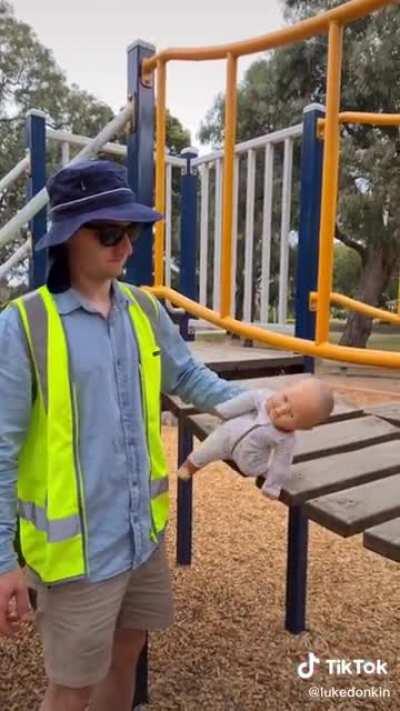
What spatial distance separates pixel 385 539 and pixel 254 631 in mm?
1524

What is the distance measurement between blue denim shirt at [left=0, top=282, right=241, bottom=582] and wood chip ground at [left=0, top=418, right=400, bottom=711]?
46.4 inches

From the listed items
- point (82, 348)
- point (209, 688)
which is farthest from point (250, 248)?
point (82, 348)

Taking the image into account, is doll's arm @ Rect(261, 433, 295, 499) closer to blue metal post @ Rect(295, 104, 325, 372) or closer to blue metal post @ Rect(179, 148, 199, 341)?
blue metal post @ Rect(295, 104, 325, 372)

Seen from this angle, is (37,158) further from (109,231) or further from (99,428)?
(99,428)

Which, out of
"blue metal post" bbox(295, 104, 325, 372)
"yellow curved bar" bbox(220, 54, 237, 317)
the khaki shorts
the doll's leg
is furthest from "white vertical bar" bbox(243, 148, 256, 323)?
the khaki shorts

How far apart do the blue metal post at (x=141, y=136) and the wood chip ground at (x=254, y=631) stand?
1.52 m

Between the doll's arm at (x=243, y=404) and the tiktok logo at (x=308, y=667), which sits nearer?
the doll's arm at (x=243, y=404)

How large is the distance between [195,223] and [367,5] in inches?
90.5

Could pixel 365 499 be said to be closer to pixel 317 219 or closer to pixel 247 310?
pixel 317 219

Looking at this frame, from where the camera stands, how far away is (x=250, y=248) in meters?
3.62

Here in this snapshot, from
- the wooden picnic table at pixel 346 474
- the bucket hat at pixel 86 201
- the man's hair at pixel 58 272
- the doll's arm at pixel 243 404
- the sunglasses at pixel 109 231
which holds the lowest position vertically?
the wooden picnic table at pixel 346 474

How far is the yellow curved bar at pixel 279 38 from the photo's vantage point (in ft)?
5.77

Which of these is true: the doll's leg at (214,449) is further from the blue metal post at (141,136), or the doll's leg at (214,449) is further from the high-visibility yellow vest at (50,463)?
the blue metal post at (141,136)

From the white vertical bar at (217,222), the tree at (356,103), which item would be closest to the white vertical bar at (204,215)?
the white vertical bar at (217,222)
